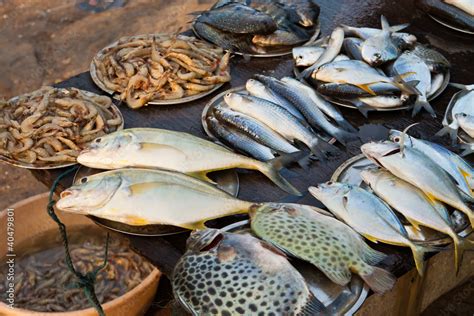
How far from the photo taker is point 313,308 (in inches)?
86.0

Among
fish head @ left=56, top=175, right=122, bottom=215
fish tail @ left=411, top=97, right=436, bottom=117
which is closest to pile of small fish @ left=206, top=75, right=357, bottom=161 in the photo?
fish tail @ left=411, top=97, right=436, bottom=117

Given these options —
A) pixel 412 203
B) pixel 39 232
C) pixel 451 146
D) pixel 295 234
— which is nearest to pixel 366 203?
pixel 412 203

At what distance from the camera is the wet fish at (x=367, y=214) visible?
8.45ft

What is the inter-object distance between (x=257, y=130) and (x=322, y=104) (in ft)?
1.43

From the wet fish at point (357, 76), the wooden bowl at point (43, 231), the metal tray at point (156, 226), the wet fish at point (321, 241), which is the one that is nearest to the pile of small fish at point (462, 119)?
the wet fish at point (357, 76)

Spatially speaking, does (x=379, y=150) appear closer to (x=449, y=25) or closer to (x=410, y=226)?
(x=410, y=226)

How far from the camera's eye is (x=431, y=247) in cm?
257

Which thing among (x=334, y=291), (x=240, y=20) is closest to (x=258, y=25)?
(x=240, y=20)

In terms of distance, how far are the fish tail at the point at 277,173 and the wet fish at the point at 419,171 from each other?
0.37 metres

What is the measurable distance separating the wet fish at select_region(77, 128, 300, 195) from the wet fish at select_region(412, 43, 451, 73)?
127 centimetres

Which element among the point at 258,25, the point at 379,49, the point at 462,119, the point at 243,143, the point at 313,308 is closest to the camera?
the point at 313,308

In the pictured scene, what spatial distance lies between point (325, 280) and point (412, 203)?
558 millimetres

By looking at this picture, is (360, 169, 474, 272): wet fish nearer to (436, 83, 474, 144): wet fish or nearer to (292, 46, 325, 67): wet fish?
(436, 83, 474, 144): wet fish

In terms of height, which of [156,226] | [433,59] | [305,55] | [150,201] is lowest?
[156,226]
